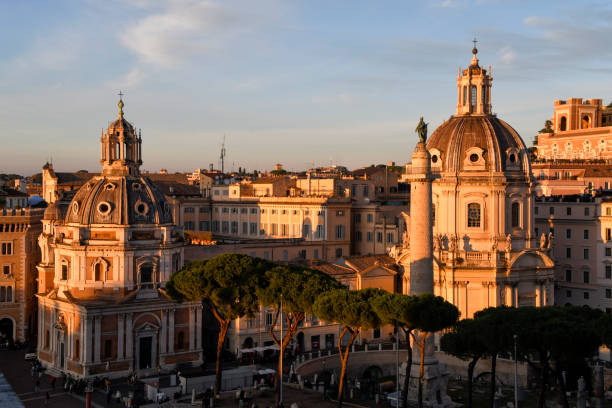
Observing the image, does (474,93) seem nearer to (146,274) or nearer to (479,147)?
(479,147)

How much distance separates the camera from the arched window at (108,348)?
182ft

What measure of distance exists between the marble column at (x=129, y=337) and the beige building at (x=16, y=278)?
1615cm

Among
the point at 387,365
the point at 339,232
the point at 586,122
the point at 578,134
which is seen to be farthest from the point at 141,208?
the point at 586,122

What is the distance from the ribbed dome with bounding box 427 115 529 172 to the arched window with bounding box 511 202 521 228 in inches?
111

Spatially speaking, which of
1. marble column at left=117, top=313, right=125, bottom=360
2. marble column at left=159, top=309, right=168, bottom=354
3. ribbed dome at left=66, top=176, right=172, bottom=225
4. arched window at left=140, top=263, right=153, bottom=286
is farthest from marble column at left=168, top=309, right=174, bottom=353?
ribbed dome at left=66, top=176, right=172, bottom=225

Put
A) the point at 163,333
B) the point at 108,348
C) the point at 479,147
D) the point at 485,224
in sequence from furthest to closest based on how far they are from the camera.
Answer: the point at 479,147 → the point at 485,224 → the point at 163,333 → the point at 108,348

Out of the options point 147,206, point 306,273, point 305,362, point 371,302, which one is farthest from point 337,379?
point 147,206

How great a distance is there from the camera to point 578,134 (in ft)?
362

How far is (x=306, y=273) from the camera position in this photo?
48.9 meters

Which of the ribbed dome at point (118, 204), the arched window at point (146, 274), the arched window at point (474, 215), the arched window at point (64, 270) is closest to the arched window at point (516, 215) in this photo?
the arched window at point (474, 215)

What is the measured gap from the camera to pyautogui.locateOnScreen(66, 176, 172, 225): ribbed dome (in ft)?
191

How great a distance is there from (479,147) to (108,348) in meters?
30.9

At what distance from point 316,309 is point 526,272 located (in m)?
24.2

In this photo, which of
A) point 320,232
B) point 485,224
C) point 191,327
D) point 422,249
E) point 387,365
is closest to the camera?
point 422,249
